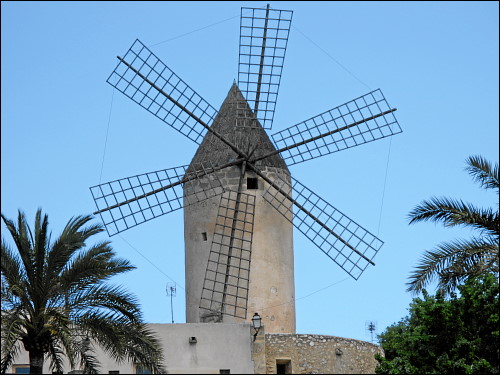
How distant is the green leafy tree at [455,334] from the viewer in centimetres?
2397

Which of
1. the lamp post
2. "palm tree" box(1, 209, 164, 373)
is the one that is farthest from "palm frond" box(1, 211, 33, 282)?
the lamp post

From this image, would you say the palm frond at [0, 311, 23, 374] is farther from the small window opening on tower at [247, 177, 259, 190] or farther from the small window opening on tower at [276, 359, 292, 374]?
the small window opening on tower at [247, 177, 259, 190]

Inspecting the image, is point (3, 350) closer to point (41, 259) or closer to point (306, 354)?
point (41, 259)

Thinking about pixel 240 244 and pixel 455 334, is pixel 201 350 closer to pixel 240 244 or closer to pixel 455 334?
pixel 240 244

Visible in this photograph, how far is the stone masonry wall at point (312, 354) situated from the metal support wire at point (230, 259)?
56.0 inches

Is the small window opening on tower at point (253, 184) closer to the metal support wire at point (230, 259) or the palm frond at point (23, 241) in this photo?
the metal support wire at point (230, 259)

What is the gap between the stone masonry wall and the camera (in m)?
25.9

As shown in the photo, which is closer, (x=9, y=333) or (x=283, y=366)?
(x=9, y=333)

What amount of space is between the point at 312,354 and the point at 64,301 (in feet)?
19.6

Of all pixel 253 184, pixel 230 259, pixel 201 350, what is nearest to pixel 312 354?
pixel 201 350

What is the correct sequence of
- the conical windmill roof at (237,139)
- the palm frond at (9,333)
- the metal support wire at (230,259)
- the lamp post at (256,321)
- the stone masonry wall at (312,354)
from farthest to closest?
1. the conical windmill roof at (237,139)
2. the metal support wire at (230,259)
3. the stone masonry wall at (312,354)
4. the lamp post at (256,321)
5. the palm frond at (9,333)

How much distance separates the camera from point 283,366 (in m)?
26.2

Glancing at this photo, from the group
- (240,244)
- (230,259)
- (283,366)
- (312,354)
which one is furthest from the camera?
(240,244)

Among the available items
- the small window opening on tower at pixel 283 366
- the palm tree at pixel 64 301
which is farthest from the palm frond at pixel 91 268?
the small window opening on tower at pixel 283 366
